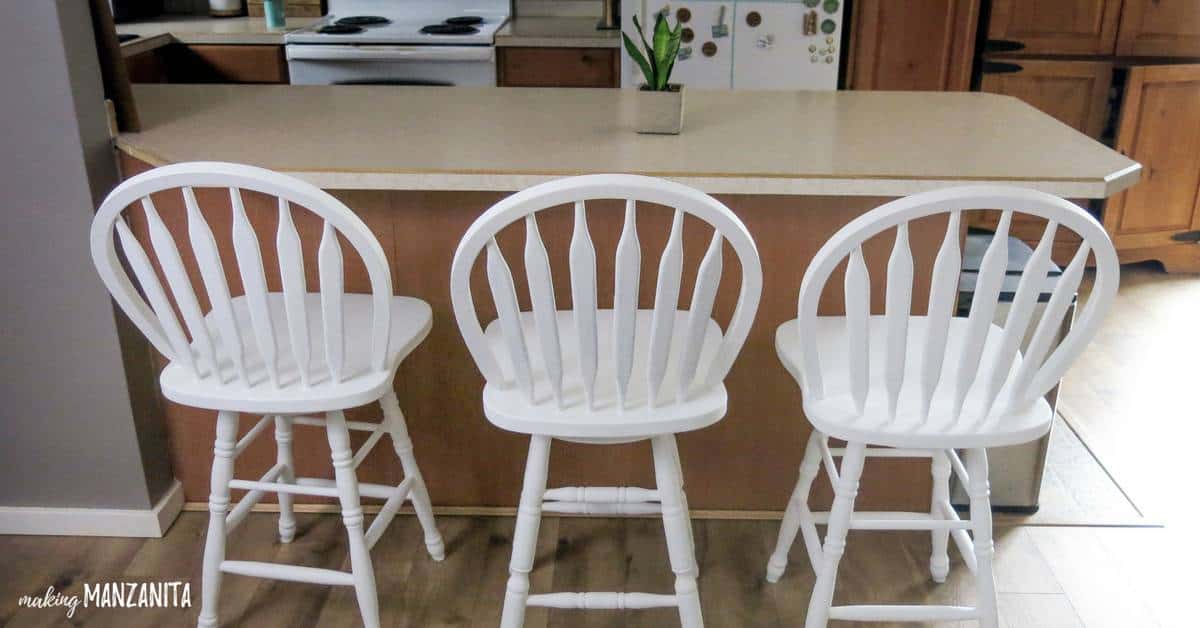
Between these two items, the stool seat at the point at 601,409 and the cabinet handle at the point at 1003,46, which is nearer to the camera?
the stool seat at the point at 601,409

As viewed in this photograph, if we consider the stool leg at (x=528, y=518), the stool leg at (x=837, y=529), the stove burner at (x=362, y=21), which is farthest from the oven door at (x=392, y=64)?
the stool leg at (x=837, y=529)

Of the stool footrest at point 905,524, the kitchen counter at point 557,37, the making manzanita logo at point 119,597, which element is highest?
the kitchen counter at point 557,37

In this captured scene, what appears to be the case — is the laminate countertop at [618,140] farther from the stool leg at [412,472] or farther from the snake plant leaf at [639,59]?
the stool leg at [412,472]

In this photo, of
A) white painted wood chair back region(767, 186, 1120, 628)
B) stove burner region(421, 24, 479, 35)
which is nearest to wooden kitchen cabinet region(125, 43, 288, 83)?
stove burner region(421, 24, 479, 35)

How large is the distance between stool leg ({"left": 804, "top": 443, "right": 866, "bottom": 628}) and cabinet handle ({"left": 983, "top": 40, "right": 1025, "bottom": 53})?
7.40 ft

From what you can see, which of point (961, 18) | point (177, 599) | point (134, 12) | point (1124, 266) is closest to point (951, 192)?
point (177, 599)

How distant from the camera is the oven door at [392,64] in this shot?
3523 millimetres

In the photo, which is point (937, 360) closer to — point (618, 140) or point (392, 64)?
point (618, 140)

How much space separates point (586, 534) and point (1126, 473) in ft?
4.34

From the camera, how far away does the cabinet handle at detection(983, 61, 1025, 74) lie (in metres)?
3.37

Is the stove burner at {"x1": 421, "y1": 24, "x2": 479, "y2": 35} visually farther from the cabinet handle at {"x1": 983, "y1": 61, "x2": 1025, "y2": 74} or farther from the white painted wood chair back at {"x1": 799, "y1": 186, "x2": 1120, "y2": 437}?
the white painted wood chair back at {"x1": 799, "y1": 186, "x2": 1120, "y2": 437}

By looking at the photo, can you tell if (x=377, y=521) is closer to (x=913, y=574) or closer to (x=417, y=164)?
(x=417, y=164)

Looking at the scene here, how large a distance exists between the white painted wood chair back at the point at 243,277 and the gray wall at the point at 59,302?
0.43m

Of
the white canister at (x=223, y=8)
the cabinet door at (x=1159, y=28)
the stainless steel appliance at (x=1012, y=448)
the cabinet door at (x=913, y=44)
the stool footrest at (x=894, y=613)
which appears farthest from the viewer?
the white canister at (x=223, y=8)
